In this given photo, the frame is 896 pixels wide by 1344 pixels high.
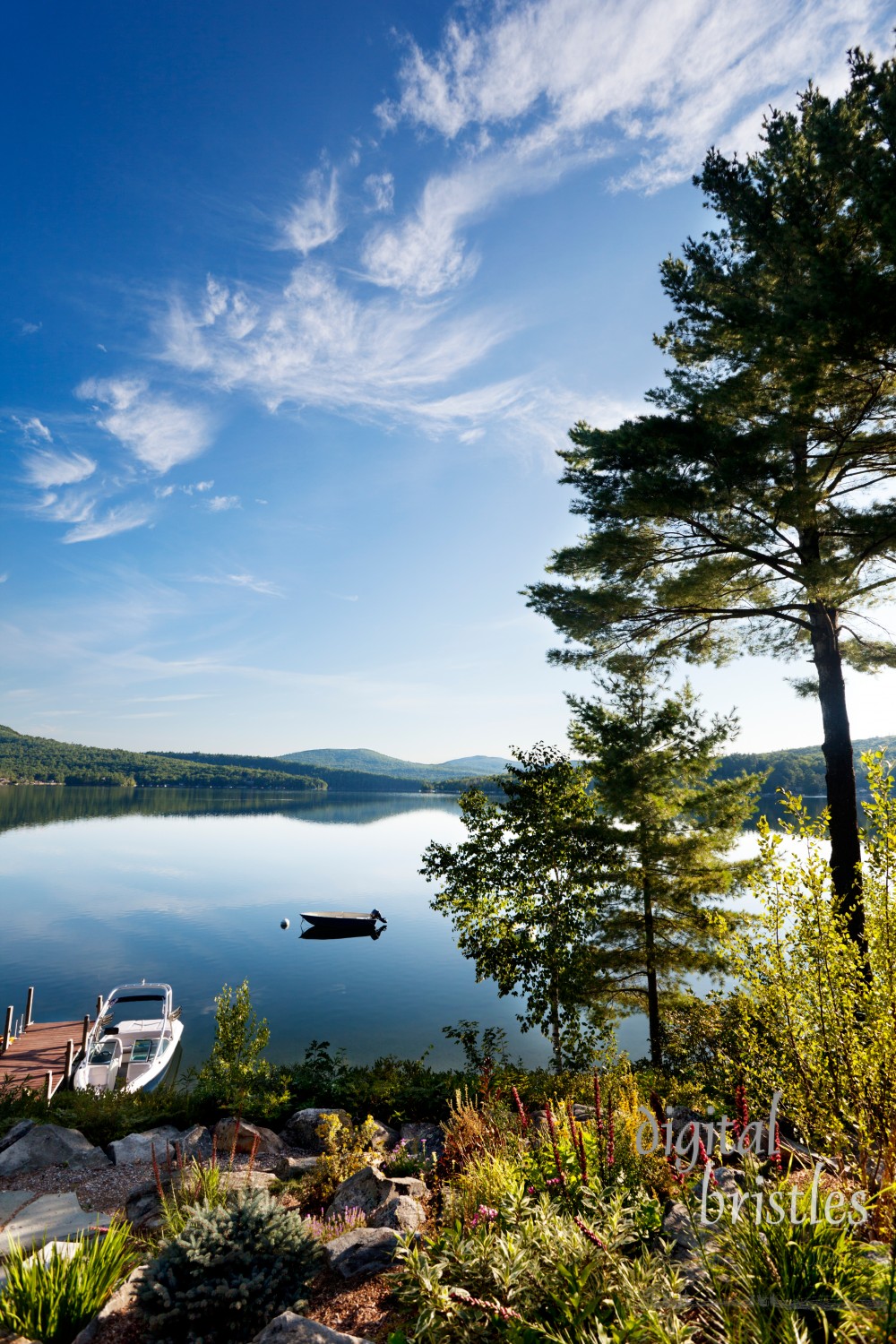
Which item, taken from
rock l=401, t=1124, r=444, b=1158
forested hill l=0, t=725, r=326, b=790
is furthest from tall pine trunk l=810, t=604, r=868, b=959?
forested hill l=0, t=725, r=326, b=790

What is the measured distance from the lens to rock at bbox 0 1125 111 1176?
7637 mm

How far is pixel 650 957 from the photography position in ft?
38.2

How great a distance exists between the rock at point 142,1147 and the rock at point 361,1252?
384 centimetres

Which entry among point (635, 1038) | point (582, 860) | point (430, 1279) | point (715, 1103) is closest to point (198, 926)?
point (635, 1038)

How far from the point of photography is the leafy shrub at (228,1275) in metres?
3.92

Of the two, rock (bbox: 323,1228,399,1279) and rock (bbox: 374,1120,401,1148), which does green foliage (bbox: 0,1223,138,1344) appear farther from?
rock (bbox: 374,1120,401,1148)

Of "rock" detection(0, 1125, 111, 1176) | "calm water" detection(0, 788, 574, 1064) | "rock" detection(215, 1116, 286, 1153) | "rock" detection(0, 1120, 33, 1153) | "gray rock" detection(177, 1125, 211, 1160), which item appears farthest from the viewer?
"calm water" detection(0, 788, 574, 1064)

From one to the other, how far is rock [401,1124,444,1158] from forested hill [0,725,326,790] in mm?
191322

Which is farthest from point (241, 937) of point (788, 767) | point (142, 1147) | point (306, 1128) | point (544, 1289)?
point (788, 767)

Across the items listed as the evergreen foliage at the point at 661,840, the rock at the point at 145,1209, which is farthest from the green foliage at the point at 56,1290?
the evergreen foliage at the point at 661,840

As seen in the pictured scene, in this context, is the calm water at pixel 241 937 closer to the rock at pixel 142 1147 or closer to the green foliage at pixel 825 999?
the rock at pixel 142 1147

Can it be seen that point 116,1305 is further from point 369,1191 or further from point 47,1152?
point 47,1152

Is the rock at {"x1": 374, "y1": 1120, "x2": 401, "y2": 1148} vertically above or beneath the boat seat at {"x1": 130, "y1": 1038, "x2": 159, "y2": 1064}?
above

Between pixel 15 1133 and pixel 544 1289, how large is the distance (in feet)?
27.2
